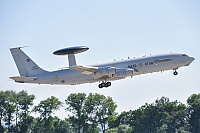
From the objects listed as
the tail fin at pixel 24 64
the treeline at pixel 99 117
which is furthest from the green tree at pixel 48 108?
the tail fin at pixel 24 64

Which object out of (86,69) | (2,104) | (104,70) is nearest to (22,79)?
(86,69)

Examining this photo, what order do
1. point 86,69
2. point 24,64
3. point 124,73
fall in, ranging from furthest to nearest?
point 24,64
point 86,69
point 124,73

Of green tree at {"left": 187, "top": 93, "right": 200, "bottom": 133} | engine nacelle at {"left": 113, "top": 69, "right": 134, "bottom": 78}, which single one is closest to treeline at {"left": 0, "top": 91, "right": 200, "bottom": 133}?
green tree at {"left": 187, "top": 93, "right": 200, "bottom": 133}

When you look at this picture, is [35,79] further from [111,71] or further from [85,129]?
[85,129]

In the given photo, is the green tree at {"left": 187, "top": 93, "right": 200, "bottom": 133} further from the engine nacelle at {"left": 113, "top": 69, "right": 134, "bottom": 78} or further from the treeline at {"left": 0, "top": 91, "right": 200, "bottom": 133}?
the engine nacelle at {"left": 113, "top": 69, "right": 134, "bottom": 78}

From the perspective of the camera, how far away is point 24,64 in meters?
99.4

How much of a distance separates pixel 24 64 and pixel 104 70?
12.6m

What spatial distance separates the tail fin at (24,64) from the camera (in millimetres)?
98750

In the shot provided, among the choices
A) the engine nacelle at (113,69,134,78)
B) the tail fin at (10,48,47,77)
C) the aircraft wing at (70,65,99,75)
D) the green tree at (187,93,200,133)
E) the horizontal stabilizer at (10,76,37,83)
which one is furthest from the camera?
the green tree at (187,93,200,133)

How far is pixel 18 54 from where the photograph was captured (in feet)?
328

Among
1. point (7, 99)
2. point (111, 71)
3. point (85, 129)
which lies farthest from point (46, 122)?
point (111, 71)

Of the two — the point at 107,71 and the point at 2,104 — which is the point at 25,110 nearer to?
the point at 2,104

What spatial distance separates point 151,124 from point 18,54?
36973 mm

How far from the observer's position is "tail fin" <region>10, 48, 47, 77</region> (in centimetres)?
9875
